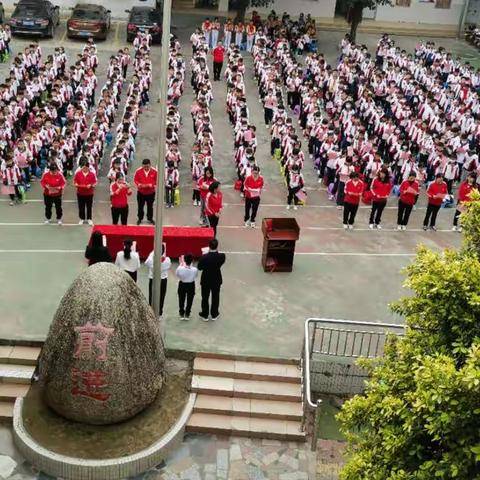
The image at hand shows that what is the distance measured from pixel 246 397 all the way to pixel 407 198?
655 cm

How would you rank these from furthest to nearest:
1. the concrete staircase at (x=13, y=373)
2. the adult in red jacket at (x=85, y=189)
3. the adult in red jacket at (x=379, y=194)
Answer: the adult in red jacket at (x=379, y=194)
the adult in red jacket at (x=85, y=189)
the concrete staircase at (x=13, y=373)

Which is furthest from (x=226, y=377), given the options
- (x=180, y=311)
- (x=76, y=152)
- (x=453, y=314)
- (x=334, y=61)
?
(x=334, y=61)

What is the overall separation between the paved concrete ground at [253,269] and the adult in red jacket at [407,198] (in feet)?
0.87

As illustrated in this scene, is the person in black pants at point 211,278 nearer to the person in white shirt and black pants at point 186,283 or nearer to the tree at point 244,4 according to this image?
the person in white shirt and black pants at point 186,283

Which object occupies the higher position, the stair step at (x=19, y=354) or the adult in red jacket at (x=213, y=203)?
the adult in red jacket at (x=213, y=203)

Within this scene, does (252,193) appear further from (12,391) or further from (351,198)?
(12,391)

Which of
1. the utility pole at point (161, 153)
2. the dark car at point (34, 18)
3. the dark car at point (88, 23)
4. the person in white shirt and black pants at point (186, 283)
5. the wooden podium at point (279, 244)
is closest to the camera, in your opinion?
the utility pole at point (161, 153)

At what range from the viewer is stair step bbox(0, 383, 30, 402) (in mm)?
10219

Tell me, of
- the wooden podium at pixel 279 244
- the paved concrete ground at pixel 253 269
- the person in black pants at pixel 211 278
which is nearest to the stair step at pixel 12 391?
the paved concrete ground at pixel 253 269

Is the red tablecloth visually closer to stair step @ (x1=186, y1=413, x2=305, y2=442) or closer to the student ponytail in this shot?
the student ponytail

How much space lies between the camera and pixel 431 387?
5.43 m

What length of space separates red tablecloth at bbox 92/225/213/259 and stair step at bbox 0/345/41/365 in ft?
9.34

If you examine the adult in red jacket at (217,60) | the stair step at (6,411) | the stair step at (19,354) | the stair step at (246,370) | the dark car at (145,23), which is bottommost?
the stair step at (6,411)

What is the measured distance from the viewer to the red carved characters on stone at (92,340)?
8820 mm
